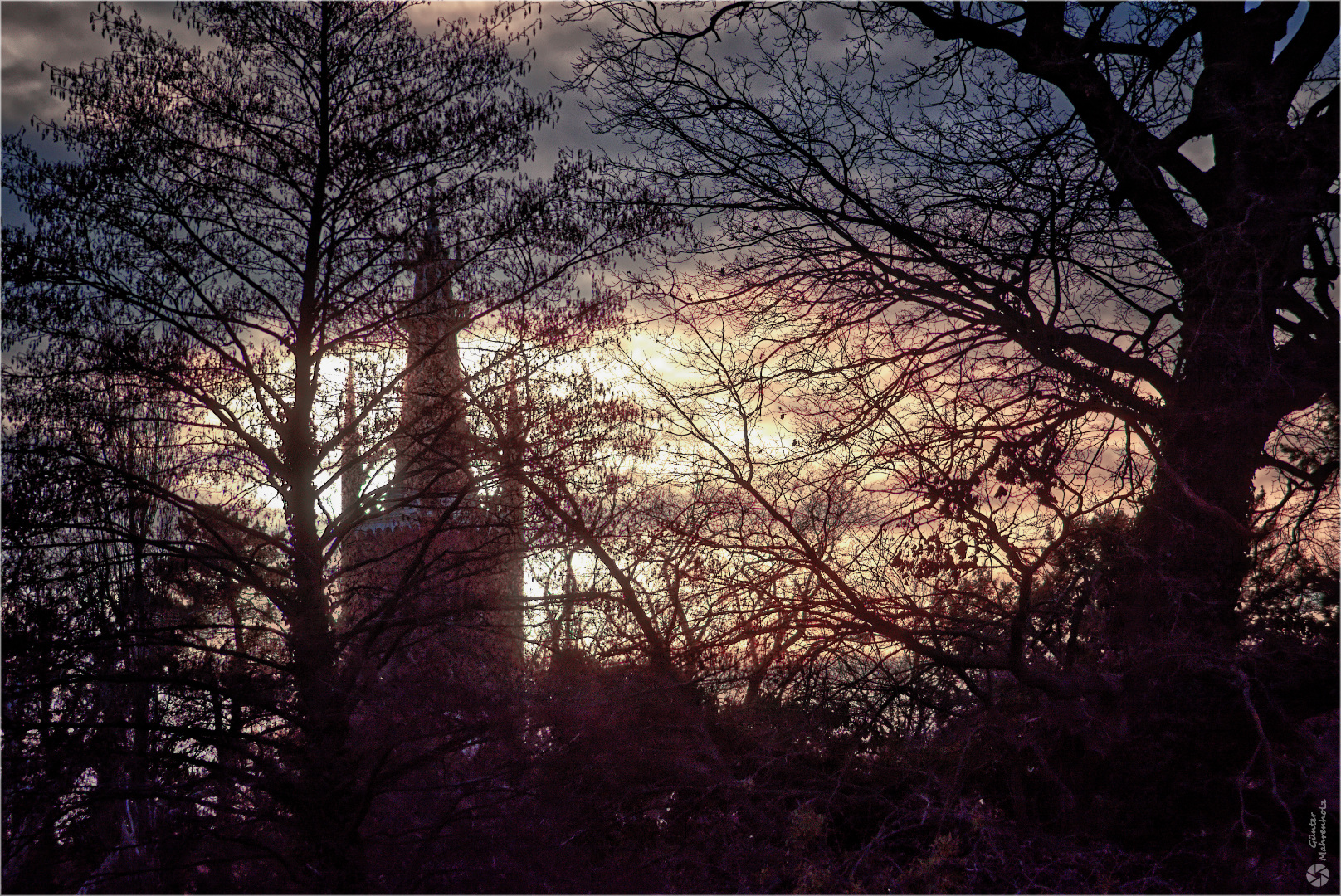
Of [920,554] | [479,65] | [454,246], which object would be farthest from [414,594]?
[479,65]

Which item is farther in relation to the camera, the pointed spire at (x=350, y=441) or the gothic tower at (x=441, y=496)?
the pointed spire at (x=350, y=441)

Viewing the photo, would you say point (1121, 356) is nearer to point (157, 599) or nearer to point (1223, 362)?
point (1223, 362)

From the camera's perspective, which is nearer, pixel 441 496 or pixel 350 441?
pixel 441 496

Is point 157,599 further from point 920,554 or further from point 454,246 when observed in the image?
point 920,554

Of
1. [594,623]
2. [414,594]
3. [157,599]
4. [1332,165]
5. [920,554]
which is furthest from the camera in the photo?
[594,623]

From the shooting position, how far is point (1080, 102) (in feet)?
29.1

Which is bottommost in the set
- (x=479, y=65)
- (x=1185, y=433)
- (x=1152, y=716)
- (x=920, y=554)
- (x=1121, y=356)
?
(x=1152, y=716)

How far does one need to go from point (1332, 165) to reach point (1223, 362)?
1.69 m

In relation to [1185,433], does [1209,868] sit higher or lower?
lower

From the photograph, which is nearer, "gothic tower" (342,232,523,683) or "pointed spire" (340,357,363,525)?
"gothic tower" (342,232,523,683)

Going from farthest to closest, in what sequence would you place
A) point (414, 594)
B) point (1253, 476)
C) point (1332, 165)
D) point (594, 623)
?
point (594, 623) < point (414, 594) < point (1253, 476) < point (1332, 165)

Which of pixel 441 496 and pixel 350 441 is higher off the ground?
pixel 350 441

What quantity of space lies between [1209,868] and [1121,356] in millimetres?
4249

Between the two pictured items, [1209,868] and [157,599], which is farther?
[157,599]
